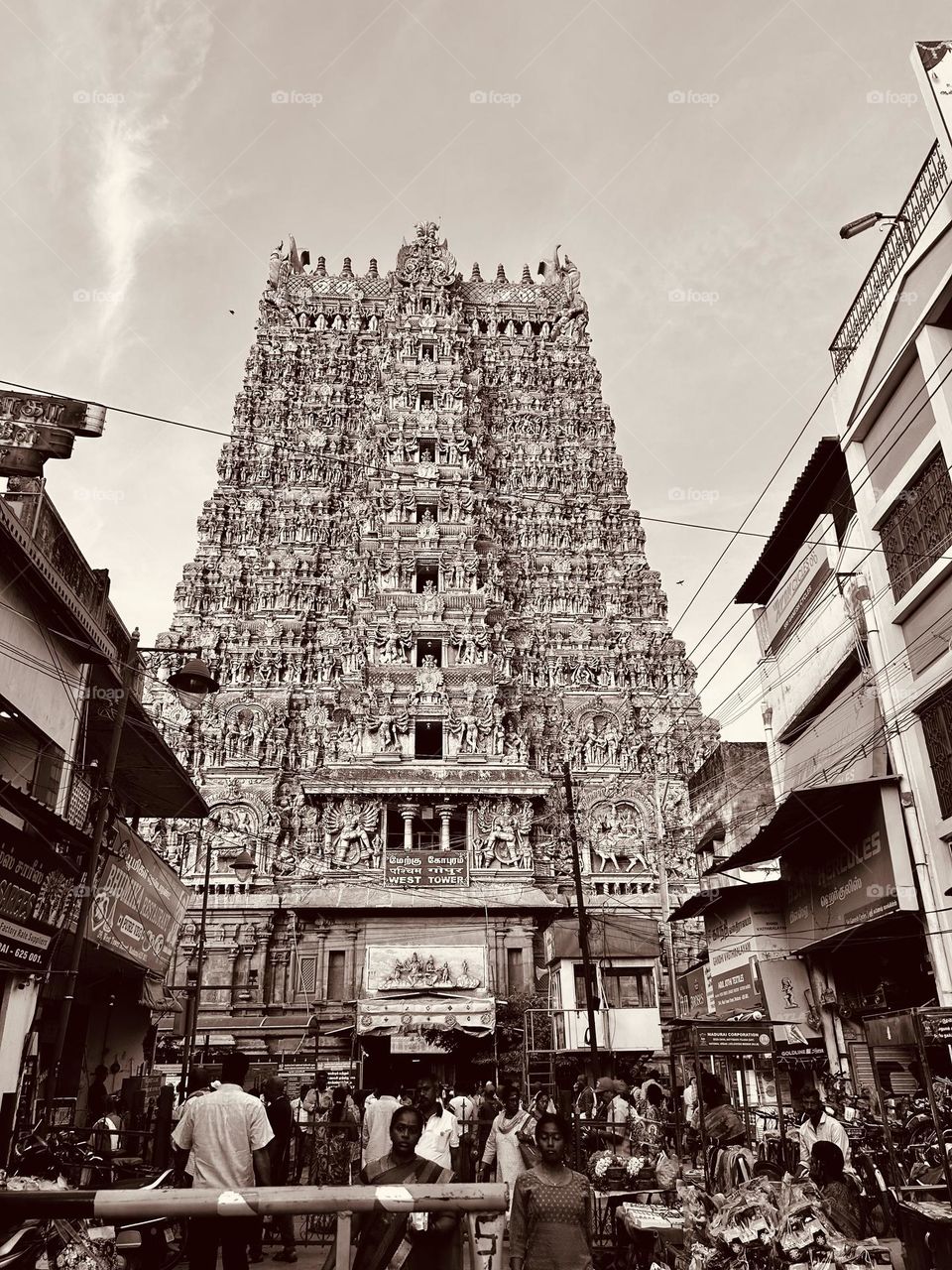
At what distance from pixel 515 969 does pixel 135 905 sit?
17.7 meters

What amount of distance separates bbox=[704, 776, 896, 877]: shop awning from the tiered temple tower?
10996 mm

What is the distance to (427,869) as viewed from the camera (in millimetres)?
29781

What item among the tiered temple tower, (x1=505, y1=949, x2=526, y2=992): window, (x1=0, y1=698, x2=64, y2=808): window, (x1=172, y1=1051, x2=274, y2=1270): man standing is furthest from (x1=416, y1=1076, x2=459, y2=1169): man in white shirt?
(x1=505, y1=949, x2=526, y2=992): window

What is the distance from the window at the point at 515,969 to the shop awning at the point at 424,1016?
13.8 feet

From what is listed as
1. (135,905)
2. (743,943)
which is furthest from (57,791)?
(743,943)

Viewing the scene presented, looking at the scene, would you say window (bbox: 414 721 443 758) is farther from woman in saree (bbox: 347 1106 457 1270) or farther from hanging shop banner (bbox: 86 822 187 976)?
woman in saree (bbox: 347 1106 457 1270)

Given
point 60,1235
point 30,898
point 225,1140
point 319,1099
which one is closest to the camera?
point 60,1235

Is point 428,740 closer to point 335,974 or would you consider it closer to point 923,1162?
point 335,974

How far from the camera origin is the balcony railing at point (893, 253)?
43.4 feet

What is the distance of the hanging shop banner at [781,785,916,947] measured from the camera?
13.0 meters

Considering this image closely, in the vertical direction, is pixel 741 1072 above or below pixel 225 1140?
above

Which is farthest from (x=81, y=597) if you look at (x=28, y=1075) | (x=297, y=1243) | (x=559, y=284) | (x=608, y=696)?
(x=559, y=284)

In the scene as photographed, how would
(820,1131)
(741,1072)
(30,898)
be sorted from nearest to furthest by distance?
(820,1131)
(30,898)
(741,1072)

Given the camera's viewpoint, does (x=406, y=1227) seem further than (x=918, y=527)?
No
